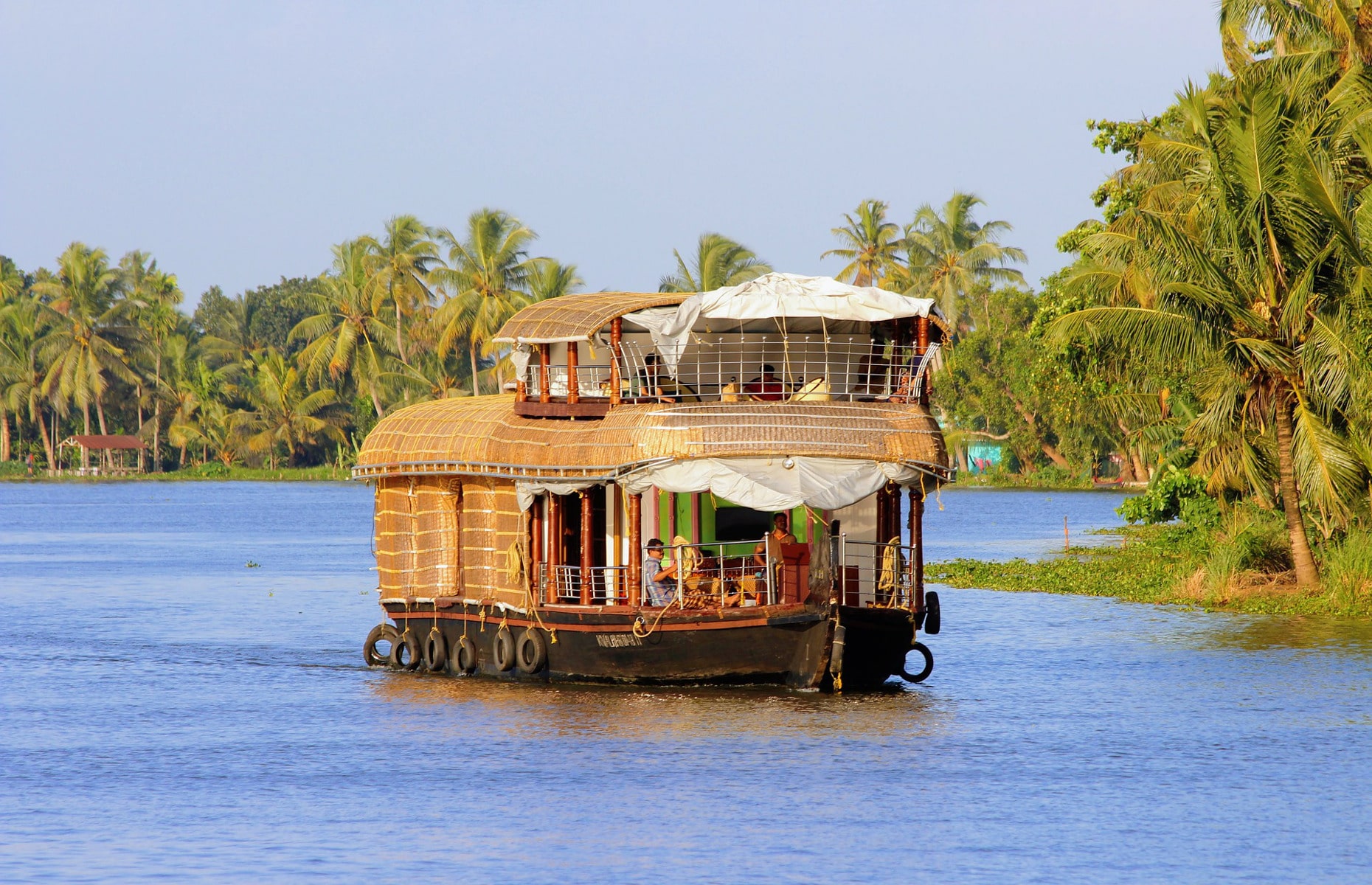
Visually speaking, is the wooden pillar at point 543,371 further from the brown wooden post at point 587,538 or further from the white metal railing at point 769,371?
the brown wooden post at point 587,538

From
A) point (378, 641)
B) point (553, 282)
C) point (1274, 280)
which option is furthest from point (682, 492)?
point (553, 282)

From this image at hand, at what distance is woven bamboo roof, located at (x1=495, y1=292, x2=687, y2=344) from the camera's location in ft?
61.4

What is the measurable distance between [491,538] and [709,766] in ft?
16.8

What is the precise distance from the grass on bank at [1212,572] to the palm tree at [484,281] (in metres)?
30.5

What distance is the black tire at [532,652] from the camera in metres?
19.0

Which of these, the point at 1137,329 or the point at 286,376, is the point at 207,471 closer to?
the point at 286,376

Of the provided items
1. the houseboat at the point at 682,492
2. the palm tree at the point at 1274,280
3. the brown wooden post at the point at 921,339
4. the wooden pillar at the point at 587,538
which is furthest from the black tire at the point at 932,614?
the palm tree at the point at 1274,280

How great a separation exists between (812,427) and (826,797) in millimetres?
4330

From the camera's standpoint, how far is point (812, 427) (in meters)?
17.7

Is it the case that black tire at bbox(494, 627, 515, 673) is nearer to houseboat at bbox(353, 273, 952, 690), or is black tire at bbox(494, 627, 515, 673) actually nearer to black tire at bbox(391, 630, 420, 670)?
houseboat at bbox(353, 273, 952, 690)

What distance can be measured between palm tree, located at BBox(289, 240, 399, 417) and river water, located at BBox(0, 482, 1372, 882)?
45820 mm

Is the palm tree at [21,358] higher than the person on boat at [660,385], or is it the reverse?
the palm tree at [21,358]

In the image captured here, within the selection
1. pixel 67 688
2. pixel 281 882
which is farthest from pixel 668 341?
pixel 67 688

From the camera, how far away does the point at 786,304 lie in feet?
59.0
